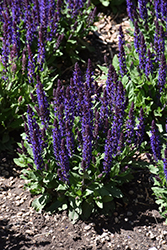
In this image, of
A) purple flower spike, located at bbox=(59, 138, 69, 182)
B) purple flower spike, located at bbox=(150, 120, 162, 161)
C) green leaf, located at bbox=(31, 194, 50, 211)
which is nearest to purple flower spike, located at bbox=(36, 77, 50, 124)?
purple flower spike, located at bbox=(59, 138, 69, 182)

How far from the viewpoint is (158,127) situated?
5.74 metres

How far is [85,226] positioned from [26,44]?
125 inches

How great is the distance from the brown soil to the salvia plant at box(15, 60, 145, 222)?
0.15 metres

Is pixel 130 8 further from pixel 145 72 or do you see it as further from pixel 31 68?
pixel 31 68

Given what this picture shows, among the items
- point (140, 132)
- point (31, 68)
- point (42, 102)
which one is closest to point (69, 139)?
point (42, 102)

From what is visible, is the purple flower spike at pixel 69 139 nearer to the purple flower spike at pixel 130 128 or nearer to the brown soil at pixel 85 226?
the purple flower spike at pixel 130 128

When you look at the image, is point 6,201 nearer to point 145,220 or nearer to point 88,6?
point 145,220

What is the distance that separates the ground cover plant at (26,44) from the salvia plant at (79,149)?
93 centimetres

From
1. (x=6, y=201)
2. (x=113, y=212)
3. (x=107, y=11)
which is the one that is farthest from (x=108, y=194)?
(x=107, y=11)

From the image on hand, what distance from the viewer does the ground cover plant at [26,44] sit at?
5512mm

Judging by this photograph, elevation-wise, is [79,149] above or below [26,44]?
below

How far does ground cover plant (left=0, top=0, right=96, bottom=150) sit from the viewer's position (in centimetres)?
551

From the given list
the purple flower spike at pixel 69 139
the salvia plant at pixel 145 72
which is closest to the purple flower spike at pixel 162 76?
the salvia plant at pixel 145 72

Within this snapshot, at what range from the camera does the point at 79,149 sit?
4.48 m
